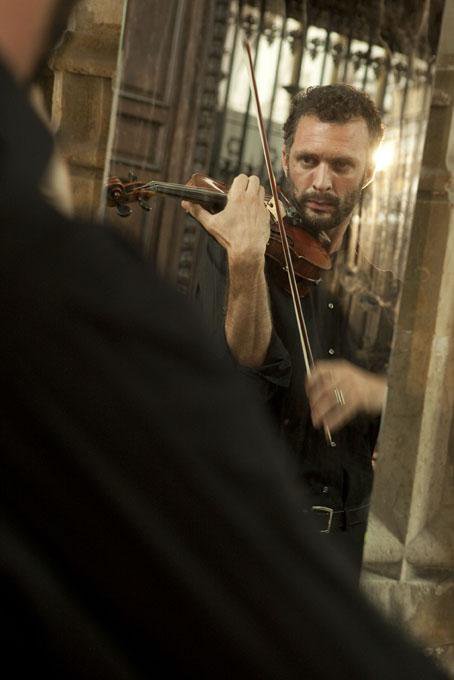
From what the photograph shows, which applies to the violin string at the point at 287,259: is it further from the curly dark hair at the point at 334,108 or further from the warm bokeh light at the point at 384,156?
the warm bokeh light at the point at 384,156

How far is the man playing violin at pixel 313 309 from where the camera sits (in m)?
1.87

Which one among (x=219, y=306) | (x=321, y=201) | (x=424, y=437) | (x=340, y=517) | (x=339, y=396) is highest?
(x=321, y=201)

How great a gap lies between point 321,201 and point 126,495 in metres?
1.66

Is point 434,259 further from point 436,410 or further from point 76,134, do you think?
point 76,134

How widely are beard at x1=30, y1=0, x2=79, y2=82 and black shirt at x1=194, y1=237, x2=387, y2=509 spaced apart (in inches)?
56.9

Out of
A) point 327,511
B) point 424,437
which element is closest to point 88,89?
Result: point 327,511

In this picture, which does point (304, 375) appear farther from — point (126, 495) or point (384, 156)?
point (126, 495)

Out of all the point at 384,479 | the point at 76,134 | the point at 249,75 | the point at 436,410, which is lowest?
the point at 384,479

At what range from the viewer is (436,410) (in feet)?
8.06

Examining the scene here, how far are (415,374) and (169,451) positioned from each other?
217cm

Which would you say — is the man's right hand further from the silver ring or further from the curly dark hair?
the silver ring

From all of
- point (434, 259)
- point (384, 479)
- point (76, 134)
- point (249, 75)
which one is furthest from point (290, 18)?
point (384, 479)

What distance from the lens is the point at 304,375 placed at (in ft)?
6.49

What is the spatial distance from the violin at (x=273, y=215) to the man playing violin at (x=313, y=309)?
0.02 metres
